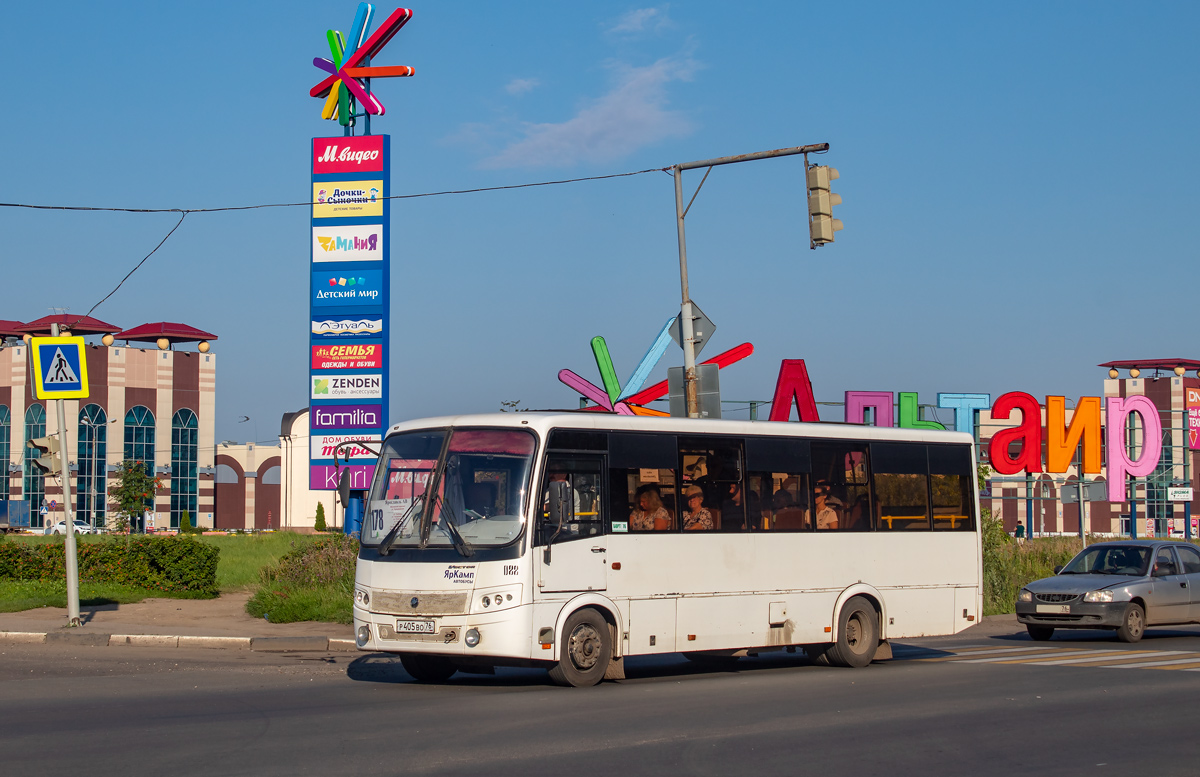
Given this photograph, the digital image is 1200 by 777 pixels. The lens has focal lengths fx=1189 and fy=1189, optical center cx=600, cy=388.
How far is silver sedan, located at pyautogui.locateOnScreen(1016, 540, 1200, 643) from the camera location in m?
18.3

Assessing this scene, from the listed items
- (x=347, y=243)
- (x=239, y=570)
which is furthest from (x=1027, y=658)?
(x=239, y=570)

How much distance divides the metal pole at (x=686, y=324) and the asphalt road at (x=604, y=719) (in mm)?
6049

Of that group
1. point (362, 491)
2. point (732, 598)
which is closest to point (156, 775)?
point (732, 598)

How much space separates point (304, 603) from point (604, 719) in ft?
37.3

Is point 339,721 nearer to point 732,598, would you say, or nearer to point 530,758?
point 530,758

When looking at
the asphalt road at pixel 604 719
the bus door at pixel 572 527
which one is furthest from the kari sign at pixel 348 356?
the bus door at pixel 572 527

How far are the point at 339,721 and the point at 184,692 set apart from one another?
2.80 m

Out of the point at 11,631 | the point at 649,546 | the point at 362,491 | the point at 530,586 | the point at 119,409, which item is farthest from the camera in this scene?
the point at 119,409

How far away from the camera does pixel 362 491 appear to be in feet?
96.7

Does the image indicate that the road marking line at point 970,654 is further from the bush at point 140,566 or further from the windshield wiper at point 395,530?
the bush at point 140,566

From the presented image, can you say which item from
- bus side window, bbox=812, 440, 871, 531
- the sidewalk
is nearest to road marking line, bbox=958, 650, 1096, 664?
bus side window, bbox=812, 440, 871, 531

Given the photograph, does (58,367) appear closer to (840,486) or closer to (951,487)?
(840,486)

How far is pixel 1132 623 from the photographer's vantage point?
18406mm

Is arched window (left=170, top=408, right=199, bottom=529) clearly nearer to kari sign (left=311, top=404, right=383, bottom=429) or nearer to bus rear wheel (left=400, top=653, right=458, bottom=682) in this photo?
kari sign (left=311, top=404, right=383, bottom=429)
